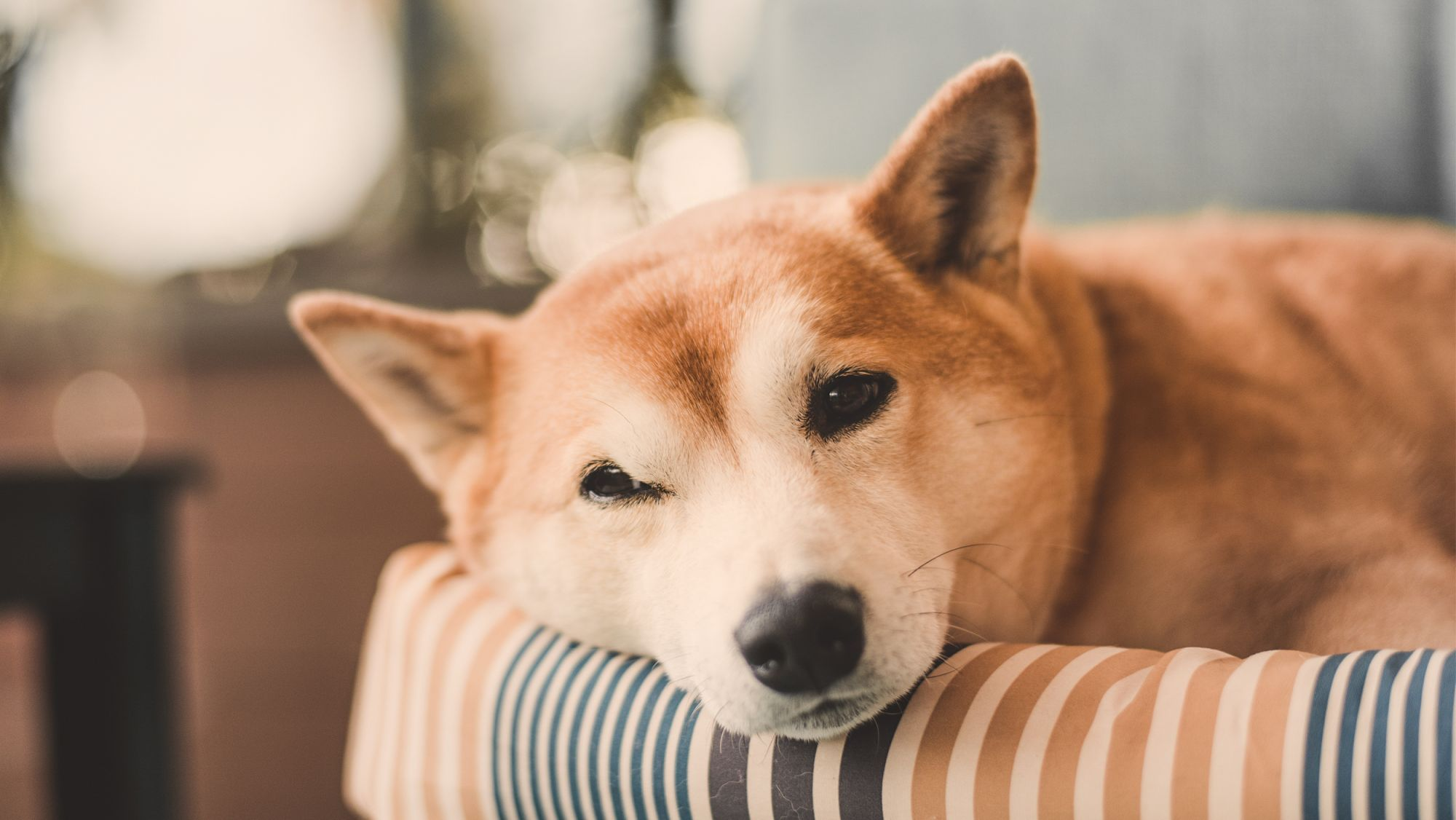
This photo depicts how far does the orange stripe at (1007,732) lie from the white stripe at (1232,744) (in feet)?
0.42

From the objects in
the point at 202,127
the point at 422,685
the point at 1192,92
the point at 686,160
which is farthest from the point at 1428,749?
the point at 202,127

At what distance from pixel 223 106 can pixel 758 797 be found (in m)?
2.79

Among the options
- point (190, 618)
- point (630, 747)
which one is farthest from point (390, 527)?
point (630, 747)

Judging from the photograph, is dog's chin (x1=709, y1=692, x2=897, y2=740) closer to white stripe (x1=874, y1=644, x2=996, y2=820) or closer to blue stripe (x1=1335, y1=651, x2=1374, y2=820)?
white stripe (x1=874, y1=644, x2=996, y2=820)

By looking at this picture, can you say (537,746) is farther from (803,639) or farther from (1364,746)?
(1364,746)

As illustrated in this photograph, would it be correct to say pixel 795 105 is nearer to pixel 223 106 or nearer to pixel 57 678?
pixel 57 678

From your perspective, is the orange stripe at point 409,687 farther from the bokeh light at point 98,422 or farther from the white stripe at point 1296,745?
the bokeh light at point 98,422

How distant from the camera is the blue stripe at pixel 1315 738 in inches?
24.0

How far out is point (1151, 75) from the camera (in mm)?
1575

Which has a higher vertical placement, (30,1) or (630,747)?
(30,1)

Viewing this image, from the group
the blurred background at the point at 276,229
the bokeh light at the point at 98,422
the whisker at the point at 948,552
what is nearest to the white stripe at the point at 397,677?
the whisker at the point at 948,552

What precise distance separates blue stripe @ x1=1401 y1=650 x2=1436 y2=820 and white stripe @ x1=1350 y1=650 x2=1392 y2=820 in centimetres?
2

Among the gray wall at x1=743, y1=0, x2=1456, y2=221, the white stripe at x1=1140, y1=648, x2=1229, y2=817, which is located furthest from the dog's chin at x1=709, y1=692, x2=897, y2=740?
the gray wall at x1=743, y1=0, x2=1456, y2=221

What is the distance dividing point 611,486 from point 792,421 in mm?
218
